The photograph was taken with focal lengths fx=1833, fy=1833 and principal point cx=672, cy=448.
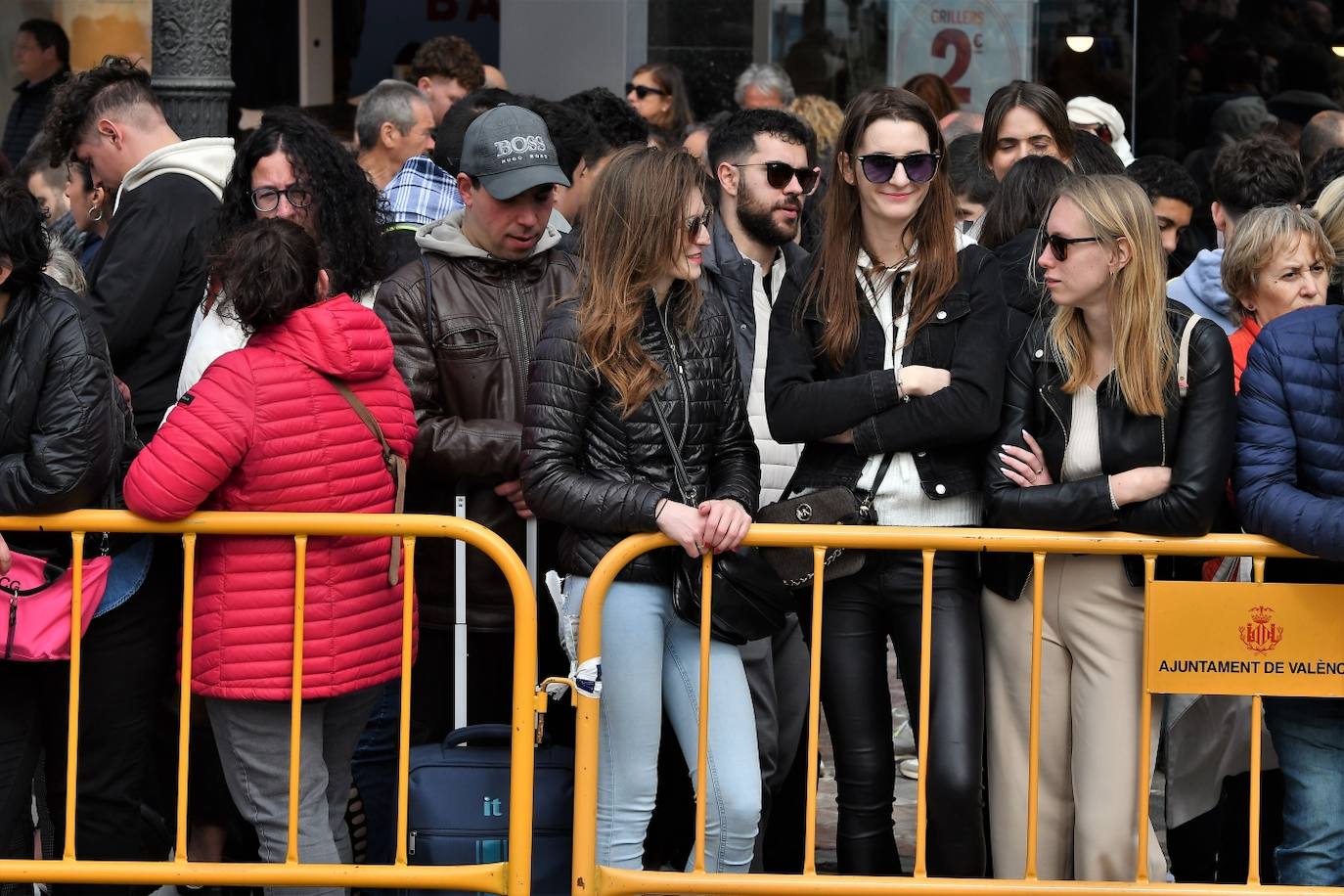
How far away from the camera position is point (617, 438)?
4.48m

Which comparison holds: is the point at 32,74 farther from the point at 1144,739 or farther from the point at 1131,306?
the point at 1144,739

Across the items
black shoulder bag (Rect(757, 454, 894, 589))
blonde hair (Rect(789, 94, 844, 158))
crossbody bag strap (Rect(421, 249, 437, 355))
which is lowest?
black shoulder bag (Rect(757, 454, 894, 589))

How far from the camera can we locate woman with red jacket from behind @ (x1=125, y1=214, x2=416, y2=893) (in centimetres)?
430

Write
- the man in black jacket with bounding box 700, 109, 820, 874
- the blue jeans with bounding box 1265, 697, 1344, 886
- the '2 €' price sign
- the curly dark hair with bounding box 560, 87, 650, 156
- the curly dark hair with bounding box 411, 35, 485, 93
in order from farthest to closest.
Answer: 1. the '2 €' price sign
2. the curly dark hair with bounding box 411, 35, 485, 93
3. the curly dark hair with bounding box 560, 87, 650, 156
4. the man in black jacket with bounding box 700, 109, 820, 874
5. the blue jeans with bounding box 1265, 697, 1344, 886

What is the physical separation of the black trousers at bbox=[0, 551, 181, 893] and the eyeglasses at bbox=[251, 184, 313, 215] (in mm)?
1074

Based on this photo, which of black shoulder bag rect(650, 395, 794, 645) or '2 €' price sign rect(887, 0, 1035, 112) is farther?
'2 €' price sign rect(887, 0, 1035, 112)

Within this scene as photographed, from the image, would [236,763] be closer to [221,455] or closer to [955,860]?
[221,455]

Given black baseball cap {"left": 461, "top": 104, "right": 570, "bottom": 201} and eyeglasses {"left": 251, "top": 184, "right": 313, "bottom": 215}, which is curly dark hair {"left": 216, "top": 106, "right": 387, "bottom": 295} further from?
black baseball cap {"left": 461, "top": 104, "right": 570, "bottom": 201}

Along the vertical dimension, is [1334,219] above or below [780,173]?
below

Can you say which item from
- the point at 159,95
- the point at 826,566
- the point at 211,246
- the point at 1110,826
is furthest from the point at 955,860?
the point at 159,95

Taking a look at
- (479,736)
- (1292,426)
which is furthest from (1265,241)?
(479,736)

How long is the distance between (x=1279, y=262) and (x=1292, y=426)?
26.8 inches

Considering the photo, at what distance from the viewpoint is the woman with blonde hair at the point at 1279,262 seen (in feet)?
16.0

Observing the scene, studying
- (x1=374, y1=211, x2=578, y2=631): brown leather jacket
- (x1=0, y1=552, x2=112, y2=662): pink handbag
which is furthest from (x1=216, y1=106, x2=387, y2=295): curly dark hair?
(x1=0, y1=552, x2=112, y2=662): pink handbag
